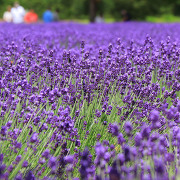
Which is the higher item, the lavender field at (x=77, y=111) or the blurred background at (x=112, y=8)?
the lavender field at (x=77, y=111)

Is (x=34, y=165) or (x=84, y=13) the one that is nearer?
(x=34, y=165)

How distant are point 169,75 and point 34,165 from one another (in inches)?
76.4

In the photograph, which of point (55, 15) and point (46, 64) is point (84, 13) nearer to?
point (55, 15)

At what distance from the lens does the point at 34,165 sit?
233 centimetres

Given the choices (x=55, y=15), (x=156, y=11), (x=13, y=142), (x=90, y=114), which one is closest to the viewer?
(x=13, y=142)

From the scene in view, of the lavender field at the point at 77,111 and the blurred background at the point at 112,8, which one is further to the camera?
the blurred background at the point at 112,8

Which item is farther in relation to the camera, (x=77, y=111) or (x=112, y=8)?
(x=112, y=8)

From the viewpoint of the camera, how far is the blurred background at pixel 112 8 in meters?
30.6

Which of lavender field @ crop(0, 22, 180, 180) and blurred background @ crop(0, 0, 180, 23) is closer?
lavender field @ crop(0, 22, 180, 180)

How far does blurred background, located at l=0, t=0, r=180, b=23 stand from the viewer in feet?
100

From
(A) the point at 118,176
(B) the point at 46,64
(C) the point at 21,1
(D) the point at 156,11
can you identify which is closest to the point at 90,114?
(B) the point at 46,64

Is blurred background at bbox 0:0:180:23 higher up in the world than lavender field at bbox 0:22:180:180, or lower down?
lower down

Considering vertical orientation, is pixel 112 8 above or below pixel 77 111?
below

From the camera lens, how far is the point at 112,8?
32250 millimetres
